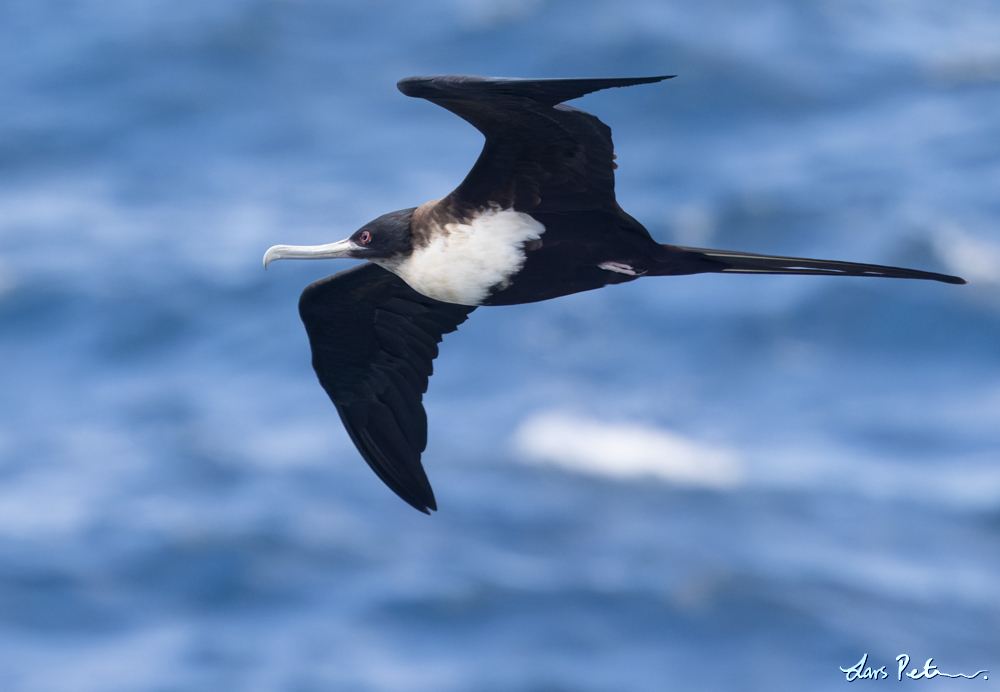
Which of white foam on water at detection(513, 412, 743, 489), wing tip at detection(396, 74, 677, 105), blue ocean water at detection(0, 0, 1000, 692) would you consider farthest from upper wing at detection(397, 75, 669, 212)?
white foam on water at detection(513, 412, 743, 489)

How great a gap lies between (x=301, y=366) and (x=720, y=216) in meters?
14.1

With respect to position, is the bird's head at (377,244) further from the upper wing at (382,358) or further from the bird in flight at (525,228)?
the upper wing at (382,358)

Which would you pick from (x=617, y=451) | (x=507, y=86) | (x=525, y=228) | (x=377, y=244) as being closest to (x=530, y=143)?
(x=525, y=228)

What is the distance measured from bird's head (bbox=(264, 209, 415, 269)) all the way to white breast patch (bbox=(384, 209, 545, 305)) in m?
0.08

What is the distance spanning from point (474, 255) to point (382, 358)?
130 centimetres

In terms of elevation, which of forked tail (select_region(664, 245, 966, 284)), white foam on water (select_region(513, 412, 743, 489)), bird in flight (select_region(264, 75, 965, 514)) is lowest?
forked tail (select_region(664, 245, 966, 284))

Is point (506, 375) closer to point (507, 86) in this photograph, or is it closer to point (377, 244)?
point (377, 244)

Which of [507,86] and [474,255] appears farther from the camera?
[474,255]

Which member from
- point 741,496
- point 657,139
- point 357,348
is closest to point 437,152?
point 657,139

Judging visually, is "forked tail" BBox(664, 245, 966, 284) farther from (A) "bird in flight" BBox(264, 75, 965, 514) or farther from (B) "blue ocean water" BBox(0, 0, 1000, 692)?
(B) "blue ocean water" BBox(0, 0, 1000, 692)

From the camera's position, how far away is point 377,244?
5531 mm

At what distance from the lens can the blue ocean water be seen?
119 feet

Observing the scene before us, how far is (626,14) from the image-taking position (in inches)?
1924

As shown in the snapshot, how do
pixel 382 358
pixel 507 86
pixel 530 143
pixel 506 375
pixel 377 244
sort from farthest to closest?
pixel 506 375 < pixel 382 358 < pixel 377 244 < pixel 530 143 < pixel 507 86
